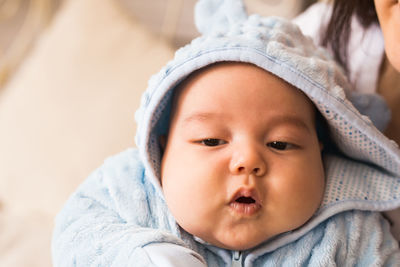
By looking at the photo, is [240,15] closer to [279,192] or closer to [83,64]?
[279,192]

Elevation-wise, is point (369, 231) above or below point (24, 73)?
below

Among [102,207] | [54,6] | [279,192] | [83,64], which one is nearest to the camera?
[279,192]

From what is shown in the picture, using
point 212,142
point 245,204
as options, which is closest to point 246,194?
point 245,204

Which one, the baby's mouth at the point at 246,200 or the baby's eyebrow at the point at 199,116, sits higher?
the baby's eyebrow at the point at 199,116

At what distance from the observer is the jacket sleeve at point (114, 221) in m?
0.79

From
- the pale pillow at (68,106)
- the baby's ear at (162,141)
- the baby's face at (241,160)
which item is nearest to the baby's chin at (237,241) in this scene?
the baby's face at (241,160)

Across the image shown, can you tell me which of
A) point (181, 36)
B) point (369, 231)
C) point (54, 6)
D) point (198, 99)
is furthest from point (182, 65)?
point (54, 6)

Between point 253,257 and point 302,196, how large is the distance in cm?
15

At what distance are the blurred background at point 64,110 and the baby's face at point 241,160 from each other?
1.67 feet

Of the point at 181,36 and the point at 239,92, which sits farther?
the point at 181,36

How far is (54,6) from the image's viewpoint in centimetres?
229

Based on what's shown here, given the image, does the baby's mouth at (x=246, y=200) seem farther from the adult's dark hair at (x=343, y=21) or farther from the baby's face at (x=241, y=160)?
the adult's dark hair at (x=343, y=21)

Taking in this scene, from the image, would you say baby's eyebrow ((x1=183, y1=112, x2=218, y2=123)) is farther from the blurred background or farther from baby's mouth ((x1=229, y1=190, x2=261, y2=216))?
the blurred background

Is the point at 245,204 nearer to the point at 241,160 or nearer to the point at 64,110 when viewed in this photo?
the point at 241,160
